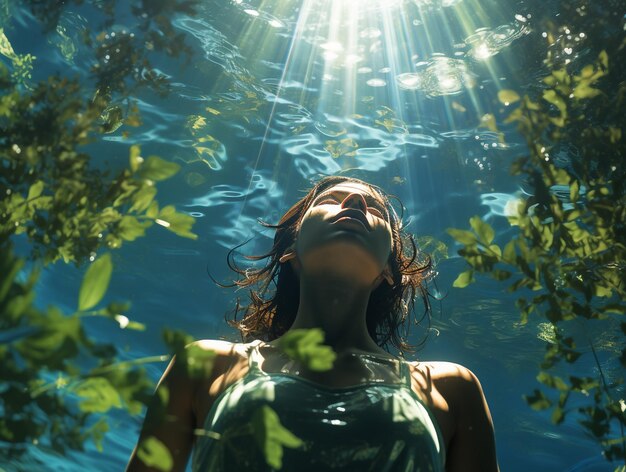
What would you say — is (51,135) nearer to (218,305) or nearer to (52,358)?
(52,358)

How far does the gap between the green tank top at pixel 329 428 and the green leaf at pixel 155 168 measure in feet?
5.03

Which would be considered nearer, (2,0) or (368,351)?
(368,351)

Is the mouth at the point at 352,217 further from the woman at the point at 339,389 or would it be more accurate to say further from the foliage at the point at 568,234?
the foliage at the point at 568,234

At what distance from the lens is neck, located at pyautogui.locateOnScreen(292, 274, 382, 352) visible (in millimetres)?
3562

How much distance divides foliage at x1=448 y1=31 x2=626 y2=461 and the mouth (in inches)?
56.2

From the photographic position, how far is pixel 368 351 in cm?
361

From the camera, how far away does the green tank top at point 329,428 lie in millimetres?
2592

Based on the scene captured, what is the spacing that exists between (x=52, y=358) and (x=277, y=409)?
2.05 meters

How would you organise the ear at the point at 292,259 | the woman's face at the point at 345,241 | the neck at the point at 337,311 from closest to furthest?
the woman's face at the point at 345,241 → the neck at the point at 337,311 → the ear at the point at 292,259

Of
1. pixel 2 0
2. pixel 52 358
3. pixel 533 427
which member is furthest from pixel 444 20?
pixel 533 427

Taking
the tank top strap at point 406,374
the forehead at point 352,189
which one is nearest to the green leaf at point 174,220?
the tank top strap at point 406,374

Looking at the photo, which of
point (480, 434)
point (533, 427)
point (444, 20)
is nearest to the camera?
point (480, 434)

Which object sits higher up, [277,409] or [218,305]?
[277,409]

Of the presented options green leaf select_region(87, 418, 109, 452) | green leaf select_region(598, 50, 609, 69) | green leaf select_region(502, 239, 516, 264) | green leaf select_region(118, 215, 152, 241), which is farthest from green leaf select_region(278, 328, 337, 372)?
green leaf select_region(598, 50, 609, 69)
